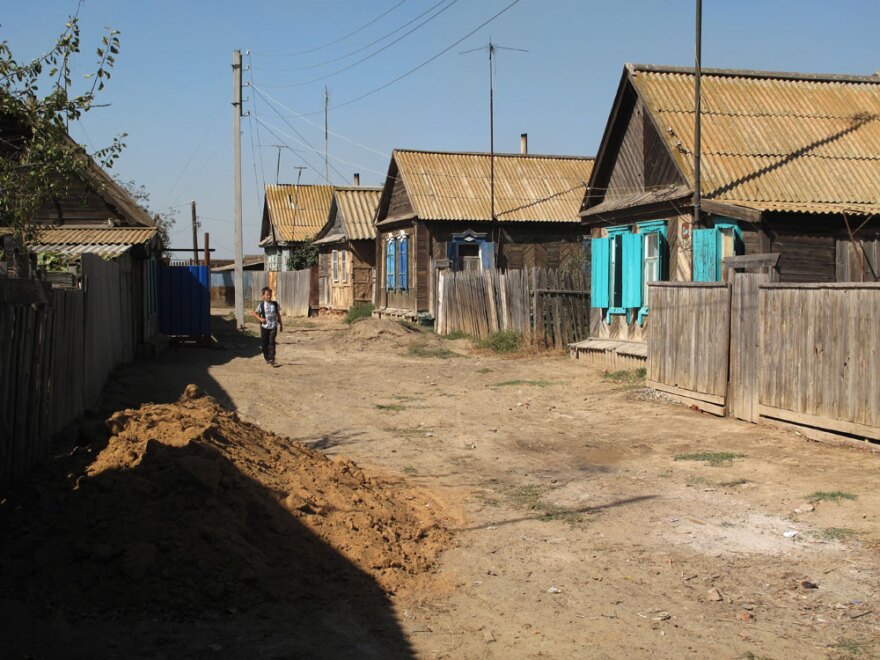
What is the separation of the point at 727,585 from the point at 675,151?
12.2 metres

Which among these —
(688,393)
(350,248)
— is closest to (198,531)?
(688,393)

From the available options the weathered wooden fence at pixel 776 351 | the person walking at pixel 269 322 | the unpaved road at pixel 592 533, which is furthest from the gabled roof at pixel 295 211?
the weathered wooden fence at pixel 776 351

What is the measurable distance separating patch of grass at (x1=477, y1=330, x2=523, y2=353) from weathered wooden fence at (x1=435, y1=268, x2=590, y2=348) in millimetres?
270

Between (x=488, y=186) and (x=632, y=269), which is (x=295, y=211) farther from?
(x=632, y=269)

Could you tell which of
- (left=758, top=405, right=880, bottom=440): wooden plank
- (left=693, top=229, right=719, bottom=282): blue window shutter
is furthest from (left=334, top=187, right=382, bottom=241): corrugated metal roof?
(left=758, top=405, right=880, bottom=440): wooden plank

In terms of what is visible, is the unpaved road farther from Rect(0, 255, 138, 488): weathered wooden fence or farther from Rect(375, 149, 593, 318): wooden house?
Rect(375, 149, 593, 318): wooden house

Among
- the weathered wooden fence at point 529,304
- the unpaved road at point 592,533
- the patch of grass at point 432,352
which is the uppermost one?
the weathered wooden fence at point 529,304

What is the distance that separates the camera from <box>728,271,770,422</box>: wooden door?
439 inches

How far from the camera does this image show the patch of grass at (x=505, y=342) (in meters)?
21.6

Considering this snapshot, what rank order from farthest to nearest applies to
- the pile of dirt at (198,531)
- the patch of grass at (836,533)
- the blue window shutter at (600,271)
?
the blue window shutter at (600,271) → the patch of grass at (836,533) → the pile of dirt at (198,531)

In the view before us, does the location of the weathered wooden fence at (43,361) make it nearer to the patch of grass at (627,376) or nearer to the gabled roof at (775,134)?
the patch of grass at (627,376)

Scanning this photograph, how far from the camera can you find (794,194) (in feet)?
52.4

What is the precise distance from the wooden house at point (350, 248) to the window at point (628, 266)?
17.3 meters

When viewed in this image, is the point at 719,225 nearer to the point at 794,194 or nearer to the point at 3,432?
the point at 794,194
